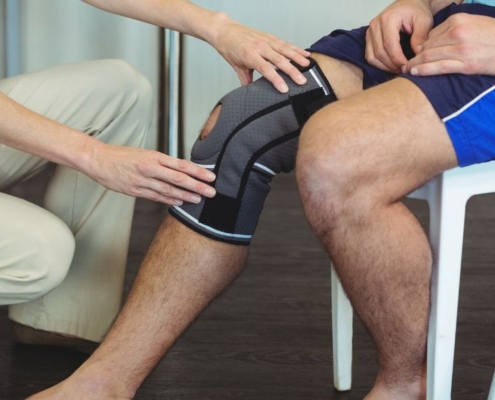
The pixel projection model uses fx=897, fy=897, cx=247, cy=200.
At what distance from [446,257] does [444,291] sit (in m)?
0.05

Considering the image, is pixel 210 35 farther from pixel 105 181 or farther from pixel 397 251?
pixel 397 251

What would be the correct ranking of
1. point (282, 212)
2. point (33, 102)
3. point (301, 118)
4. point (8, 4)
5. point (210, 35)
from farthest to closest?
point (8, 4), point (282, 212), point (33, 102), point (210, 35), point (301, 118)

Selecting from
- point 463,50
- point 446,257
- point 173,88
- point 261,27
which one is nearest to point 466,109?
point 463,50

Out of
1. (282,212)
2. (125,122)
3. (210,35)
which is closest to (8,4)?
(282,212)

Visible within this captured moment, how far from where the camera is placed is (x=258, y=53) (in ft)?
4.55

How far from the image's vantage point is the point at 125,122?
1687mm

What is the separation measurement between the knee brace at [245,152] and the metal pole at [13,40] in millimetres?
2225

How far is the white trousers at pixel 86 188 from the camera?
162 centimetres

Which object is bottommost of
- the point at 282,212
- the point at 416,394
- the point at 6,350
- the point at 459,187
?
the point at 282,212

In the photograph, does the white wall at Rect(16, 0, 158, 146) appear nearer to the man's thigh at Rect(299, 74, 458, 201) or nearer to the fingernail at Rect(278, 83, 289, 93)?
the fingernail at Rect(278, 83, 289, 93)

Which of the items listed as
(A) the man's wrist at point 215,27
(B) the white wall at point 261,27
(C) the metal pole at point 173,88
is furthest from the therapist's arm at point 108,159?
(B) the white wall at point 261,27

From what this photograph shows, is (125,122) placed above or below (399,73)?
below

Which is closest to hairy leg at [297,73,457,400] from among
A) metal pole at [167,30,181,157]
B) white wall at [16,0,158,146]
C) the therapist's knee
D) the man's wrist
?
the man's wrist

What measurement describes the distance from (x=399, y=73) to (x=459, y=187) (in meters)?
0.23
